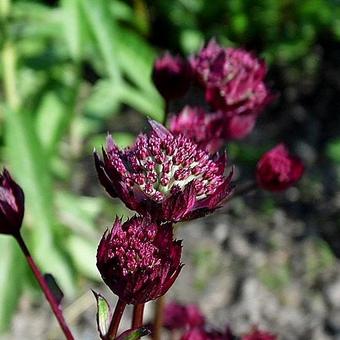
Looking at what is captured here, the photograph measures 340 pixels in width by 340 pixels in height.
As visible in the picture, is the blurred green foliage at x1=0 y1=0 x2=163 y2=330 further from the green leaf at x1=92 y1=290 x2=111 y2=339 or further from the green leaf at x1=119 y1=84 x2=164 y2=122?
the green leaf at x1=92 y1=290 x2=111 y2=339

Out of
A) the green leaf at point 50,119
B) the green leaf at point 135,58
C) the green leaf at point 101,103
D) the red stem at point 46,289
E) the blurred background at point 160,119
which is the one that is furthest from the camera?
the green leaf at point 101,103

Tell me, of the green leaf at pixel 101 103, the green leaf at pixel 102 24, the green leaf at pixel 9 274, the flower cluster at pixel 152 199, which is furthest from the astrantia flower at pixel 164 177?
the green leaf at pixel 101 103

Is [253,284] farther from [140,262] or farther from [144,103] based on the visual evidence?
[140,262]

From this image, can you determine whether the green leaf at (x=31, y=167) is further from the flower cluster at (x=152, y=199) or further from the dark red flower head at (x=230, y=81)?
the flower cluster at (x=152, y=199)

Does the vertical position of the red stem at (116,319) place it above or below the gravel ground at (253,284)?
above

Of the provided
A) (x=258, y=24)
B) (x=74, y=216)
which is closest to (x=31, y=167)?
(x=74, y=216)

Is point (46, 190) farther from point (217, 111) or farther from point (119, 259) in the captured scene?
point (119, 259)

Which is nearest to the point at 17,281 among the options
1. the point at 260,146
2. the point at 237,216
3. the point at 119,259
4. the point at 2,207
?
the point at 237,216
